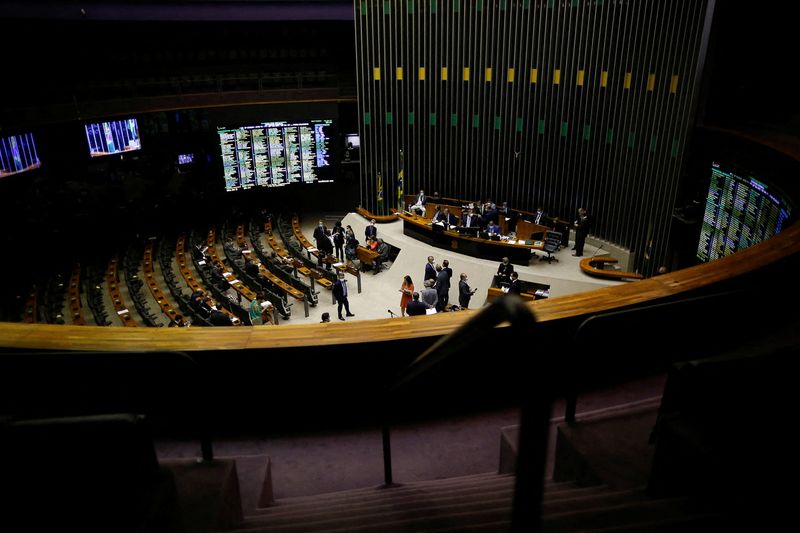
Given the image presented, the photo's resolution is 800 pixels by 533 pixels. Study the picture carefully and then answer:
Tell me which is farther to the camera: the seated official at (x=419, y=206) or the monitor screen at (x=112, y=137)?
the seated official at (x=419, y=206)

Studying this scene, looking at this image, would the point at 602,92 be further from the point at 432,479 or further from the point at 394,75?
the point at 432,479

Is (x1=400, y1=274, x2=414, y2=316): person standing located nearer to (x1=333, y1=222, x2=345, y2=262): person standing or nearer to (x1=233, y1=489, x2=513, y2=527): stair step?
(x1=333, y1=222, x2=345, y2=262): person standing

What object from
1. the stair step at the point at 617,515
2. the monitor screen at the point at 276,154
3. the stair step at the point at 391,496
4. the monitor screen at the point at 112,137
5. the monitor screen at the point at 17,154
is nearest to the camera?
the stair step at the point at 617,515

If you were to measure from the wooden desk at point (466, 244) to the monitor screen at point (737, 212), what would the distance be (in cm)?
359

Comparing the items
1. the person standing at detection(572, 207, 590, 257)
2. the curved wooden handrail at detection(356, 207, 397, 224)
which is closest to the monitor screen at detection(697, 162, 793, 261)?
the person standing at detection(572, 207, 590, 257)

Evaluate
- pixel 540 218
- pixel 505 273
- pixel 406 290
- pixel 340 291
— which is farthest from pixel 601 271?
pixel 340 291

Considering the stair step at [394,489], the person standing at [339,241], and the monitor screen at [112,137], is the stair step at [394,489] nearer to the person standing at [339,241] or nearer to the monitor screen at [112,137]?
the person standing at [339,241]

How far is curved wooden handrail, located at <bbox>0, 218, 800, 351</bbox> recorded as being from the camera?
274 centimetres

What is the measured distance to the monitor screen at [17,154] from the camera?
11.5 m

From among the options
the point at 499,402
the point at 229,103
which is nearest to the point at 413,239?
the point at 229,103

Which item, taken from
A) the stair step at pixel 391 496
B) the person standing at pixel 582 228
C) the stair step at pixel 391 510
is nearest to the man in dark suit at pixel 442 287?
the person standing at pixel 582 228

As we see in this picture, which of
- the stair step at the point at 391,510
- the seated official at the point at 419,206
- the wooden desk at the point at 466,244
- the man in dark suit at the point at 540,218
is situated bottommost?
the wooden desk at the point at 466,244

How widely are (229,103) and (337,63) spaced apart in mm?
3671

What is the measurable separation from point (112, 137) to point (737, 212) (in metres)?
13.5
